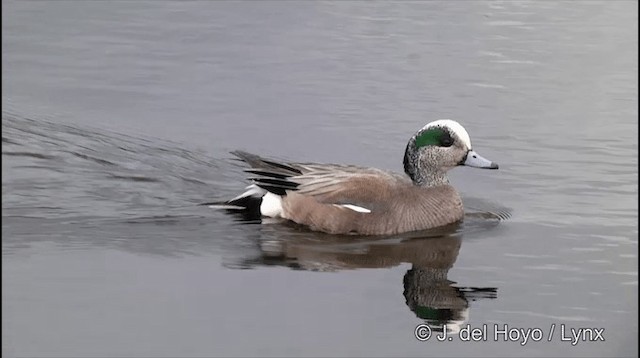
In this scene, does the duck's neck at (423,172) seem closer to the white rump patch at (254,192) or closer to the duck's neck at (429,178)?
the duck's neck at (429,178)

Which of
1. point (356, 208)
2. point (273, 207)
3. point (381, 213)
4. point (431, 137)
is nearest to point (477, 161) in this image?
point (431, 137)

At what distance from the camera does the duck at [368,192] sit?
10305 millimetres

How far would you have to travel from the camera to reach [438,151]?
10.7 m

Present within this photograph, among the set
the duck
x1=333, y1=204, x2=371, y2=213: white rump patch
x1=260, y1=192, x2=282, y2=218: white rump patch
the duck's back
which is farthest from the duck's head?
x1=260, y1=192, x2=282, y2=218: white rump patch

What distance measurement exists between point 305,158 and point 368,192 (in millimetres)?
1808

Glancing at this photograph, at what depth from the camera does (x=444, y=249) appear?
32.6ft

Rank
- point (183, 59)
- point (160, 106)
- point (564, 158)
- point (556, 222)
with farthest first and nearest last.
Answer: point (183, 59) < point (160, 106) < point (564, 158) < point (556, 222)

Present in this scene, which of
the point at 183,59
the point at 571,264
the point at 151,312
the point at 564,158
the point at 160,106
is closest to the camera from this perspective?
the point at 151,312

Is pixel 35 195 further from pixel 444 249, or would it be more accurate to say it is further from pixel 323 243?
pixel 444 249

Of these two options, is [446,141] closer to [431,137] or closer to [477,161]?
[431,137]

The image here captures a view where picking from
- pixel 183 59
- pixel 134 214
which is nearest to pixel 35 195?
pixel 134 214

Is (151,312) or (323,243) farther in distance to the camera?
(323,243)

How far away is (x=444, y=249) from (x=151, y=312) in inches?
112

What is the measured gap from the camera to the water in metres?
8.24
